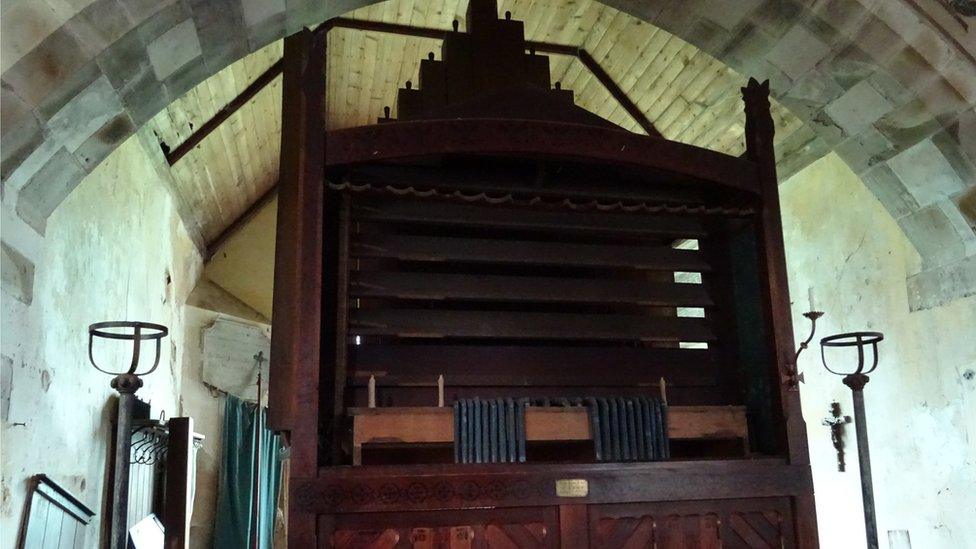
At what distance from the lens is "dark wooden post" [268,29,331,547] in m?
2.47

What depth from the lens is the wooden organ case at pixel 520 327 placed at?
102 inches

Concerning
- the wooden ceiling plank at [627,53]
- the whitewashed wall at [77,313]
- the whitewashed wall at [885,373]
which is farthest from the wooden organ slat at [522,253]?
the wooden ceiling plank at [627,53]

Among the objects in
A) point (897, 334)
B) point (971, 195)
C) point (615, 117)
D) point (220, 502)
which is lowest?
point (220, 502)

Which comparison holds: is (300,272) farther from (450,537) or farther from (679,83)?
(679,83)

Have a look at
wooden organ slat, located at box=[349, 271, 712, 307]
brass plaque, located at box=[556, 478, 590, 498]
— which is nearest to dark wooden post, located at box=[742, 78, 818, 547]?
wooden organ slat, located at box=[349, 271, 712, 307]

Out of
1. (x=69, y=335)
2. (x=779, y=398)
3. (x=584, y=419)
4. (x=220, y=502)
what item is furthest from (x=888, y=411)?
(x=220, y=502)

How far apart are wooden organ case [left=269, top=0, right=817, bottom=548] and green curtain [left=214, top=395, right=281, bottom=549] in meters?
4.85

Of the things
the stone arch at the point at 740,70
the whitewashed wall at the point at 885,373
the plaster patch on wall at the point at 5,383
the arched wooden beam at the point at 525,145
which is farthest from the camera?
the whitewashed wall at the point at 885,373

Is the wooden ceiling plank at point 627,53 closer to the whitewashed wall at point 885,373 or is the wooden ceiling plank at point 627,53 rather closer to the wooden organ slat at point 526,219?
the whitewashed wall at point 885,373

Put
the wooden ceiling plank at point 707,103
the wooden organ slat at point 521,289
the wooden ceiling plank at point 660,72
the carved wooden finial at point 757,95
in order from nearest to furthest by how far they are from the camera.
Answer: the wooden organ slat at point 521,289, the carved wooden finial at point 757,95, the wooden ceiling plank at point 707,103, the wooden ceiling plank at point 660,72

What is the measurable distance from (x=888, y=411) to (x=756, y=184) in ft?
6.32

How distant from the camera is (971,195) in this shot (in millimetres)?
3256

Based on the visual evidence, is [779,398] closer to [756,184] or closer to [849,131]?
[756,184]

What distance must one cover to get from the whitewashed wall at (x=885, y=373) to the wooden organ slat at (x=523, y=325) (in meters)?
1.39
